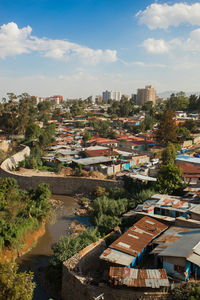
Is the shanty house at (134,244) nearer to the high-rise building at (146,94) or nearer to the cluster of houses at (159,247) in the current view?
the cluster of houses at (159,247)

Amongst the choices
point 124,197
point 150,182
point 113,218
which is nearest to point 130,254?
point 113,218

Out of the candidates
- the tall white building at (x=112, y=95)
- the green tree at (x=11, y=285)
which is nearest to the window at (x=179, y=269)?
the green tree at (x=11, y=285)

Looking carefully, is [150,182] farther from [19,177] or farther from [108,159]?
[19,177]

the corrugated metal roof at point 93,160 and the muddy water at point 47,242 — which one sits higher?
the corrugated metal roof at point 93,160

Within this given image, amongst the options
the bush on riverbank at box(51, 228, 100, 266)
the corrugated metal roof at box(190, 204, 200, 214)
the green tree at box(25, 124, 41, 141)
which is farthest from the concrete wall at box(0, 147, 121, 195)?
the green tree at box(25, 124, 41, 141)

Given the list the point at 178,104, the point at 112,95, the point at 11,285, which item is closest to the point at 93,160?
the point at 11,285

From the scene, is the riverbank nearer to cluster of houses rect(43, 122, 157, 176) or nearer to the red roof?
cluster of houses rect(43, 122, 157, 176)
